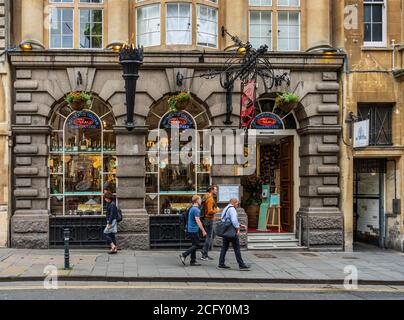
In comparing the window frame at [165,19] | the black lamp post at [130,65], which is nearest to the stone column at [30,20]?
the window frame at [165,19]

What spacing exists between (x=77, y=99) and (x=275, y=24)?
7.20 metres

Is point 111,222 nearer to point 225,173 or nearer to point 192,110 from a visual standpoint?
point 225,173

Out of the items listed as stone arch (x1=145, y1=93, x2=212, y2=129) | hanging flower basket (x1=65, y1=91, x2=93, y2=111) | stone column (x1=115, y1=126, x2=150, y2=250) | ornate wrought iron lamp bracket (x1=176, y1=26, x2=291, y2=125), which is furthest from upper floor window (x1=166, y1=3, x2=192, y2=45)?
hanging flower basket (x1=65, y1=91, x2=93, y2=111)

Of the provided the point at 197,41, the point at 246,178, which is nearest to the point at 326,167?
the point at 246,178

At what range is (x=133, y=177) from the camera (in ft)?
61.1

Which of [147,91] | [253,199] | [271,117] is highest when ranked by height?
[147,91]

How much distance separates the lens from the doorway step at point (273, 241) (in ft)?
63.1

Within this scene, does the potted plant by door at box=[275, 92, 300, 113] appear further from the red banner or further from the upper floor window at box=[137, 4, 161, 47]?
the upper floor window at box=[137, 4, 161, 47]

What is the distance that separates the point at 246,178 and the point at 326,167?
3.33m

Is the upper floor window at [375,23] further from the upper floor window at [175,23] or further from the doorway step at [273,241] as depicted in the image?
the doorway step at [273,241]

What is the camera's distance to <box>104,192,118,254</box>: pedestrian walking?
55.4 feet

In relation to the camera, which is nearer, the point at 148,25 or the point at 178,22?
the point at 178,22

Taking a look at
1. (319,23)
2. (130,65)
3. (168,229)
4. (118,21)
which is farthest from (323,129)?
(118,21)

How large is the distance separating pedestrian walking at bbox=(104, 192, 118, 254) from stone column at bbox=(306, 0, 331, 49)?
846cm
